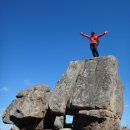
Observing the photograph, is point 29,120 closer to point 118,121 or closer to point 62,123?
point 62,123

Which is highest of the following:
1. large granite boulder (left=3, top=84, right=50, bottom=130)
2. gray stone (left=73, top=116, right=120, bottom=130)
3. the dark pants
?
the dark pants

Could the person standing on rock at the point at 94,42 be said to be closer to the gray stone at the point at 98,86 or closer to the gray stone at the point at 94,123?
the gray stone at the point at 98,86

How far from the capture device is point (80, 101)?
1909 centimetres

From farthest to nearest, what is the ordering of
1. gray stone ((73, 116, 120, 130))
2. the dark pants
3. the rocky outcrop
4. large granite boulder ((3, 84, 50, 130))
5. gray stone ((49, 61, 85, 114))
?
the dark pants
large granite boulder ((3, 84, 50, 130))
gray stone ((49, 61, 85, 114))
the rocky outcrop
gray stone ((73, 116, 120, 130))

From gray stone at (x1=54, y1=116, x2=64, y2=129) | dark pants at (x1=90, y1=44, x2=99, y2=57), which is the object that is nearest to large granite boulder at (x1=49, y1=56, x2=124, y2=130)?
gray stone at (x1=54, y1=116, x2=64, y2=129)

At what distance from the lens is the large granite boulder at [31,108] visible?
20.4 metres

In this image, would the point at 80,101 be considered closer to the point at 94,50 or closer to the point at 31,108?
the point at 31,108

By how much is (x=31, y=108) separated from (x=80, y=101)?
11.7 feet

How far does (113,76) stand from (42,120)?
5884 mm

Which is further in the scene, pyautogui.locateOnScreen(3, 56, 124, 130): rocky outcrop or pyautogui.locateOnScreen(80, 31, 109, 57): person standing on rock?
pyautogui.locateOnScreen(80, 31, 109, 57): person standing on rock

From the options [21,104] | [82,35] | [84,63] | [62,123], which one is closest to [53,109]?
[62,123]

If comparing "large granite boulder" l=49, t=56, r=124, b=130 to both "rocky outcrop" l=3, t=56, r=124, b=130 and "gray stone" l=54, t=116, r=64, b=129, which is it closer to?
"rocky outcrop" l=3, t=56, r=124, b=130

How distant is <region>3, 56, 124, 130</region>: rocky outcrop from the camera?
60.6 ft

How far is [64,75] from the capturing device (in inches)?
822
